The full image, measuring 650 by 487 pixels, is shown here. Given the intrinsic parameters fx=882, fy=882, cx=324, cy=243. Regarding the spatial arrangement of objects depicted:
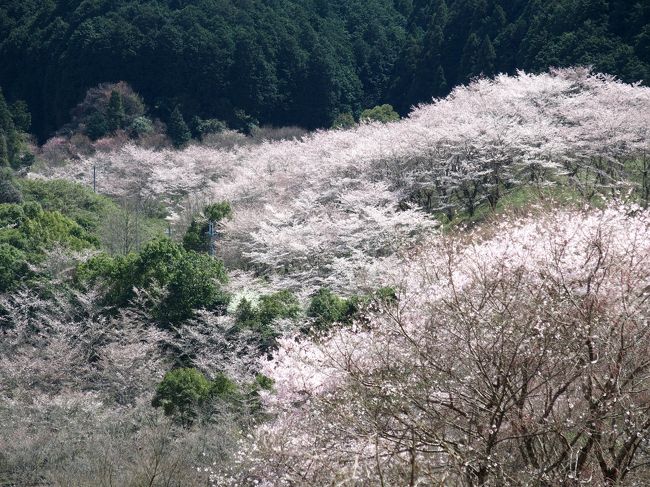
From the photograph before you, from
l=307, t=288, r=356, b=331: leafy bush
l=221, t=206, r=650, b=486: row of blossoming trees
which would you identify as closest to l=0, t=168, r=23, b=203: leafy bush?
l=307, t=288, r=356, b=331: leafy bush

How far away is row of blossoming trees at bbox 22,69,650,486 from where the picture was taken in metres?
5.20

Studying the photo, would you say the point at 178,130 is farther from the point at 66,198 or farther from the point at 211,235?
the point at 211,235

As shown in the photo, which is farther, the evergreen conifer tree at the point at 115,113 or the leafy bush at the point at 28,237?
the evergreen conifer tree at the point at 115,113

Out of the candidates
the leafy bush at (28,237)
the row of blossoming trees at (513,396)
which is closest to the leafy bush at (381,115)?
the leafy bush at (28,237)

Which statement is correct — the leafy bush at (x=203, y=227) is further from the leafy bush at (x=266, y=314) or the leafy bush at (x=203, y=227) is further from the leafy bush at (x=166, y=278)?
the leafy bush at (x=266, y=314)

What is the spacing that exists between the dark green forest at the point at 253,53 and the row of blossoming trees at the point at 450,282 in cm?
781

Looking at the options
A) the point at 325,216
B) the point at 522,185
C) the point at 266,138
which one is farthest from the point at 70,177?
the point at 522,185

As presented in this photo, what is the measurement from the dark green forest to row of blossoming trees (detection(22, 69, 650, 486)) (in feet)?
25.6

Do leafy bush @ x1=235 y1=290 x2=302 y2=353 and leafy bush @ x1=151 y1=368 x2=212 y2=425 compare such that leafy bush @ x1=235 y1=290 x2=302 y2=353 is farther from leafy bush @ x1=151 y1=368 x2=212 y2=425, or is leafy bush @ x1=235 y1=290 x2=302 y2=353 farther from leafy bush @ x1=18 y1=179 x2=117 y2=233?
leafy bush @ x1=18 y1=179 x2=117 y2=233

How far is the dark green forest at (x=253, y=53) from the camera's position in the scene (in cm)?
3847

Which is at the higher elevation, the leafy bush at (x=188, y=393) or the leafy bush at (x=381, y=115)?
the leafy bush at (x=381, y=115)

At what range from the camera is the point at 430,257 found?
10.9 m

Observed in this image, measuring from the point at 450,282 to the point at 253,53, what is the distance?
130ft

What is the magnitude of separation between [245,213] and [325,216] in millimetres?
3201
